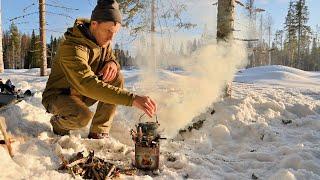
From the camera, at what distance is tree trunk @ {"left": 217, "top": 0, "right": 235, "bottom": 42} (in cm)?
710

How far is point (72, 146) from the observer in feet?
13.7

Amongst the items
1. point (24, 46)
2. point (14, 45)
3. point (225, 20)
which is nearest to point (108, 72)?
point (225, 20)

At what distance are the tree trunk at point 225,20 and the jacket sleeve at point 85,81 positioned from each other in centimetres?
373

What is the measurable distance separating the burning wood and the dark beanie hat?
131 cm

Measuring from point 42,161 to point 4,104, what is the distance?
1.86m

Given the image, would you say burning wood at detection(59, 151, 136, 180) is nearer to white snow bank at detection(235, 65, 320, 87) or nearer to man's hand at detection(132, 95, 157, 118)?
man's hand at detection(132, 95, 157, 118)

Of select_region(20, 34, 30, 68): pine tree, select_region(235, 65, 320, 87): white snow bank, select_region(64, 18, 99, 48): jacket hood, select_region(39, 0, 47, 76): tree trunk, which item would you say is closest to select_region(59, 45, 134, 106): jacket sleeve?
select_region(64, 18, 99, 48): jacket hood

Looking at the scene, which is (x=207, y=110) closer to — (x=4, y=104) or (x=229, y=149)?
(x=229, y=149)

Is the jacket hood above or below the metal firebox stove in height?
above

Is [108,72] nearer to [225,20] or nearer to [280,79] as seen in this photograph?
[225,20]

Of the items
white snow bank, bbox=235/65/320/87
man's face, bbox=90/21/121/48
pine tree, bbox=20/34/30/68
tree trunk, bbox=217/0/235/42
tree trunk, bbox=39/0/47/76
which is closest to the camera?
man's face, bbox=90/21/121/48

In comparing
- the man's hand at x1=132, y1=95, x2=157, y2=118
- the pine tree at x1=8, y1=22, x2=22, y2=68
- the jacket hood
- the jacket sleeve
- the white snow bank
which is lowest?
the white snow bank

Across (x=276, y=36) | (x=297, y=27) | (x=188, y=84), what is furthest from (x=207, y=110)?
(x=276, y=36)

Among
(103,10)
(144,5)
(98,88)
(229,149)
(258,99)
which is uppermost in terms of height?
(144,5)
